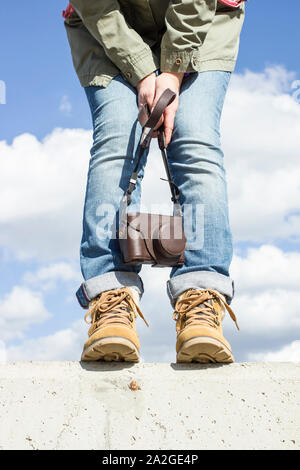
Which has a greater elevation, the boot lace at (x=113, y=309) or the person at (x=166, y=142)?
the person at (x=166, y=142)

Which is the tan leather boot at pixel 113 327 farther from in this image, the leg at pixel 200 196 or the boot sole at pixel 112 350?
the leg at pixel 200 196

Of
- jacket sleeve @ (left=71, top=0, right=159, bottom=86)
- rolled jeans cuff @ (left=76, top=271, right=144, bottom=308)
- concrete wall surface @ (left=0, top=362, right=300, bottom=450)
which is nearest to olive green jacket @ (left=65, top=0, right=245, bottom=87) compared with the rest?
jacket sleeve @ (left=71, top=0, right=159, bottom=86)

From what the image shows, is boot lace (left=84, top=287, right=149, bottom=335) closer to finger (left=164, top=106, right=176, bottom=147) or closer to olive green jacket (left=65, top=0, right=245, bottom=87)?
finger (left=164, top=106, right=176, bottom=147)

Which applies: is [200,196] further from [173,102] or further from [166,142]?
[173,102]

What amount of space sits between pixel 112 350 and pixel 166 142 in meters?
1.01

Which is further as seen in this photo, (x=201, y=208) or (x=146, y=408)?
(x=201, y=208)

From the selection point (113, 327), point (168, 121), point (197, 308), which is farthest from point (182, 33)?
point (113, 327)

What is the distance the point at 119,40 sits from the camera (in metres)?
2.47

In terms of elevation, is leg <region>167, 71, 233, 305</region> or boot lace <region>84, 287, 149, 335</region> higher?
leg <region>167, 71, 233, 305</region>

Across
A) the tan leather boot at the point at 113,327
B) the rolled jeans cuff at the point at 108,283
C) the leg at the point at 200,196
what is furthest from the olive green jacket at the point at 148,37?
the tan leather boot at the point at 113,327

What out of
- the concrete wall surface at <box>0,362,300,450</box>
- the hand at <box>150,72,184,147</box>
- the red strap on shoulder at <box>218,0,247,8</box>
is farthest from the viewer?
the red strap on shoulder at <box>218,0,247,8</box>

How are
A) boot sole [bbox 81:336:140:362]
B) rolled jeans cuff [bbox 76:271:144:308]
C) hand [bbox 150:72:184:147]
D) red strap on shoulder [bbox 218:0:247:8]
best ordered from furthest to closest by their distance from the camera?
red strap on shoulder [bbox 218:0:247:8], hand [bbox 150:72:184:147], rolled jeans cuff [bbox 76:271:144:308], boot sole [bbox 81:336:140:362]

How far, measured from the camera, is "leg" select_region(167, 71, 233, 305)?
7.88 feet

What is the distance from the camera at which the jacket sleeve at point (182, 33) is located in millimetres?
2438
